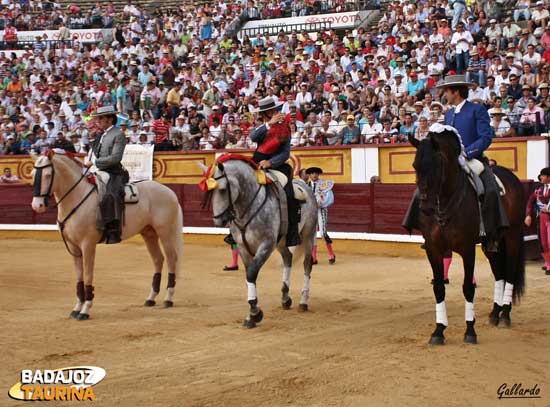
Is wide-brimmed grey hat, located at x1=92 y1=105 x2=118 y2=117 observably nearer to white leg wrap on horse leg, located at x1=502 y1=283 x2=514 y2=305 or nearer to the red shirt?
the red shirt

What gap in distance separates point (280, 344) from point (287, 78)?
12.1 meters

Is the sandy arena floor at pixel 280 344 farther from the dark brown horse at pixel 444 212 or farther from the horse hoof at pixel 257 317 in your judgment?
the dark brown horse at pixel 444 212

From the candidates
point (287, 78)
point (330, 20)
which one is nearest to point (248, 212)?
point (287, 78)

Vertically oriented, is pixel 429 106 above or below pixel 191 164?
above

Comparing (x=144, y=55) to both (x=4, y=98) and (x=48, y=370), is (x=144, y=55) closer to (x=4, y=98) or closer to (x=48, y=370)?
(x=4, y=98)

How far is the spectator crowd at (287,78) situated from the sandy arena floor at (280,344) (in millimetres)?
3534

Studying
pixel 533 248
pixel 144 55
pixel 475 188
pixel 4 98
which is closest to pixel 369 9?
pixel 144 55

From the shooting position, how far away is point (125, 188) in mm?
8555

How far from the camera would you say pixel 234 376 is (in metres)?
5.58

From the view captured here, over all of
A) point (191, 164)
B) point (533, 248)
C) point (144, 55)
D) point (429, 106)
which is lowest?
point (533, 248)

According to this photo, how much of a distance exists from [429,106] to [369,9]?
31.7 ft

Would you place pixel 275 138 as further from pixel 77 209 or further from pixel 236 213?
pixel 77 209

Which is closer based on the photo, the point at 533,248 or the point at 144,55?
the point at 533,248

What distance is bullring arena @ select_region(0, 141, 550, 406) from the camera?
520cm
